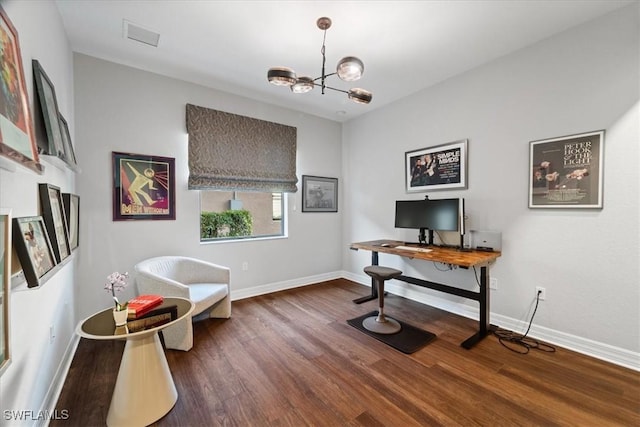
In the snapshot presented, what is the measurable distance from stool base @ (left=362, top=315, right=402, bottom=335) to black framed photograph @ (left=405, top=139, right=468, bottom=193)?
173 centimetres

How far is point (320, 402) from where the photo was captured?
1.77 m

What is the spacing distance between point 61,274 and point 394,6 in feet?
11.0

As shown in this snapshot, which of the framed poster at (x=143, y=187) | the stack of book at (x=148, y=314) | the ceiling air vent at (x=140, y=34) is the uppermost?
the ceiling air vent at (x=140, y=34)

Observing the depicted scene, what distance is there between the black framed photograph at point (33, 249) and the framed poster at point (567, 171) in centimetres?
369

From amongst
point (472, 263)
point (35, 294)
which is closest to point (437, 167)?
point (472, 263)

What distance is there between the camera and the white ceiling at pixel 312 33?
2.12 m

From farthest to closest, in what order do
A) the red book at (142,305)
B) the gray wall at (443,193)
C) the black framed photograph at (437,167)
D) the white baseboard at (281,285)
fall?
the white baseboard at (281,285), the black framed photograph at (437,167), the gray wall at (443,193), the red book at (142,305)

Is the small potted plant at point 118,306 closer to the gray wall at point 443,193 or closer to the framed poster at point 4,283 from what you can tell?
the gray wall at point 443,193

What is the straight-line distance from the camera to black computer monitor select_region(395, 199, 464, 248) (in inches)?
115

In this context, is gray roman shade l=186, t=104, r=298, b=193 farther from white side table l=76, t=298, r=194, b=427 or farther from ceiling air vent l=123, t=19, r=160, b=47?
white side table l=76, t=298, r=194, b=427

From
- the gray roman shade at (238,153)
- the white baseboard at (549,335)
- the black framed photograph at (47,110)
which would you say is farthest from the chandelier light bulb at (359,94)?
the white baseboard at (549,335)

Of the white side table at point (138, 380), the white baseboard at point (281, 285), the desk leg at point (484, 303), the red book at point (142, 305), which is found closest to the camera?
the white side table at point (138, 380)

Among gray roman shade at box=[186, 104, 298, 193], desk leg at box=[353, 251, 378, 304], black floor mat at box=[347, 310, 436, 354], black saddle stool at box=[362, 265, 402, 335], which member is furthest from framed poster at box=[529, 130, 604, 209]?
gray roman shade at box=[186, 104, 298, 193]

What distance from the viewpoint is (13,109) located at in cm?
112
